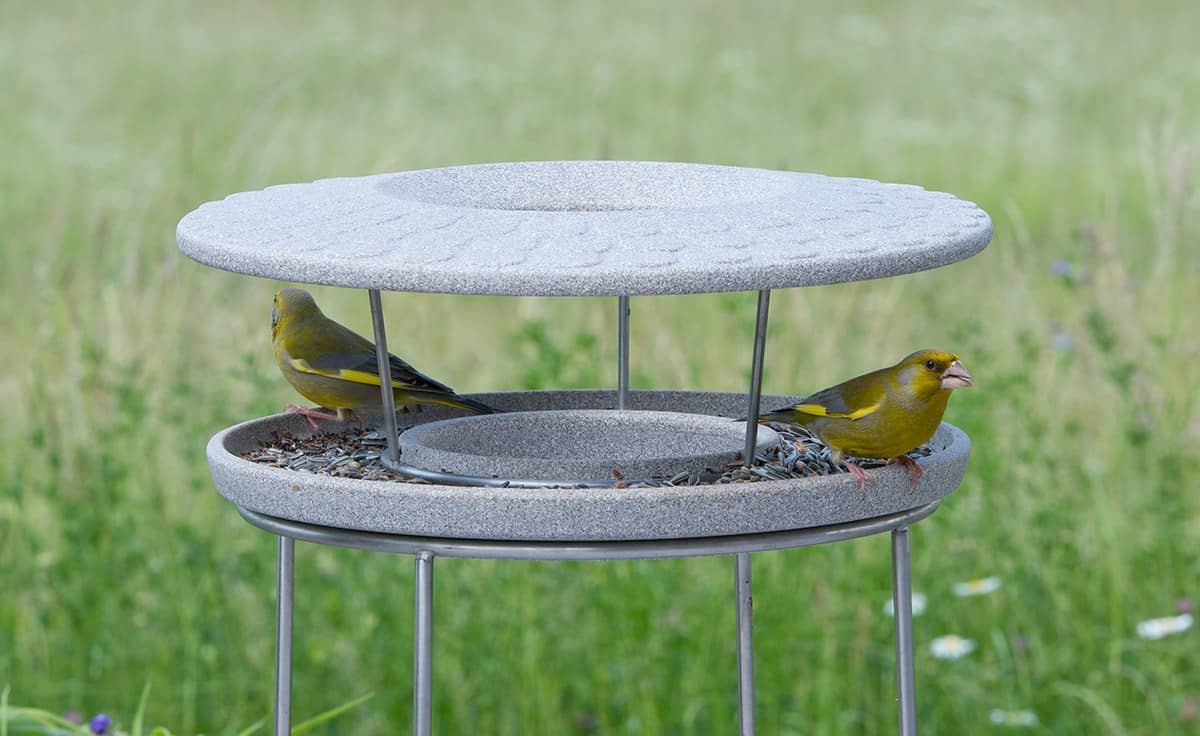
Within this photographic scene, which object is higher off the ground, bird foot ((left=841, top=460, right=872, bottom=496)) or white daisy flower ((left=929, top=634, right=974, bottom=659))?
bird foot ((left=841, top=460, right=872, bottom=496))

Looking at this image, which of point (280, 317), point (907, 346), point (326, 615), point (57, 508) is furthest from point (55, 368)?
point (907, 346)

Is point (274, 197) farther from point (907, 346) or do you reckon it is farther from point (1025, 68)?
point (1025, 68)

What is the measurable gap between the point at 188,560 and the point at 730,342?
75.9 inches

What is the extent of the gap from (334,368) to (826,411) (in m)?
0.84

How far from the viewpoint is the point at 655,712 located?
3.70 meters

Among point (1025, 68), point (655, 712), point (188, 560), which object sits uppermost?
point (1025, 68)

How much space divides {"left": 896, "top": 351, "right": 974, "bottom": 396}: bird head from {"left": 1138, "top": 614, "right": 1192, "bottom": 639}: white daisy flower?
4.74 ft

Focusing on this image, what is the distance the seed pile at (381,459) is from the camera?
239cm

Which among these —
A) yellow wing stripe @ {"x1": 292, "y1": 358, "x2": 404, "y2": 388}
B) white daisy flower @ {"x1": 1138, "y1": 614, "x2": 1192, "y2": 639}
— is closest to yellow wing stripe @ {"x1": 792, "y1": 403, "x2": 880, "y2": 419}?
yellow wing stripe @ {"x1": 292, "y1": 358, "x2": 404, "y2": 388}

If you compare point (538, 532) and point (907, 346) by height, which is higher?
point (538, 532)

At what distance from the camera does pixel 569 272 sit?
6.39 ft

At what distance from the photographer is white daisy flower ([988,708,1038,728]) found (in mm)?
3469

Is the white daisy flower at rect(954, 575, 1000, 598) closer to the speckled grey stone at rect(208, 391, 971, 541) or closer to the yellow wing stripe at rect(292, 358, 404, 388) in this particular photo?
the speckled grey stone at rect(208, 391, 971, 541)

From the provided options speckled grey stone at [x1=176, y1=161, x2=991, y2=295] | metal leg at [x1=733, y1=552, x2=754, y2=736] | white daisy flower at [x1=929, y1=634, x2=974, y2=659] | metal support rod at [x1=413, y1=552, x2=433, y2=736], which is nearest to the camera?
speckled grey stone at [x1=176, y1=161, x2=991, y2=295]
